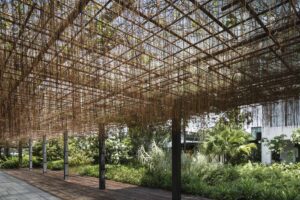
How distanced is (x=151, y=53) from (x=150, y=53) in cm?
1

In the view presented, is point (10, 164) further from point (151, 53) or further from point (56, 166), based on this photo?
point (151, 53)

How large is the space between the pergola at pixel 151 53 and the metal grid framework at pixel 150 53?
0.4 inches

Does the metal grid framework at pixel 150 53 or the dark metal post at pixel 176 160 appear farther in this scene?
the dark metal post at pixel 176 160

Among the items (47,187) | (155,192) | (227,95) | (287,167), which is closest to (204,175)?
(155,192)

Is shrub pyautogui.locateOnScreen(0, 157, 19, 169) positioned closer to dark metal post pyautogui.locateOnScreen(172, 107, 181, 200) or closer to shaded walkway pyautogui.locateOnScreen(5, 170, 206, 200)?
shaded walkway pyautogui.locateOnScreen(5, 170, 206, 200)

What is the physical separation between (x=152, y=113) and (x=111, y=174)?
683cm

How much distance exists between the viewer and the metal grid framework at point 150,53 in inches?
105

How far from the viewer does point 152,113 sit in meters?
5.79

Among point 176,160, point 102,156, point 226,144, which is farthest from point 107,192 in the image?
point 226,144

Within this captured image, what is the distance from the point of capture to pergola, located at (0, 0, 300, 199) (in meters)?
2.68

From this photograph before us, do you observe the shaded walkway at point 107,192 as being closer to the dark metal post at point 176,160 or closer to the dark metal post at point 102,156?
the dark metal post at point 102,156

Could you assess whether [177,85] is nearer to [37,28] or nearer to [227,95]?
[227,95]

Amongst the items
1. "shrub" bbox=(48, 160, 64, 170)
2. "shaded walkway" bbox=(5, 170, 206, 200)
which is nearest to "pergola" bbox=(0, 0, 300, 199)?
"shaded walkway" bbox=(5, 170, 206, 200)

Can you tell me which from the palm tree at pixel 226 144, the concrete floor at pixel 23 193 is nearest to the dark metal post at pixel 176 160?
the concrete floor at pixel 23 193
